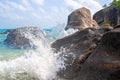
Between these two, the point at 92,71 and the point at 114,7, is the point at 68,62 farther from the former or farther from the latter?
the point at 114,7

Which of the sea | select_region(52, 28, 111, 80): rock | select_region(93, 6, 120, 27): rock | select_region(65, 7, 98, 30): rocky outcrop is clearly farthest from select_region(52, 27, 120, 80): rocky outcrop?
select_region(93, 6, 120, 27): rock

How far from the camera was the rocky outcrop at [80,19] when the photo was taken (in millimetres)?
42141

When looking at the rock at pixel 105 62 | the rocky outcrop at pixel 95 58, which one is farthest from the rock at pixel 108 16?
the rock at pixel 105 62

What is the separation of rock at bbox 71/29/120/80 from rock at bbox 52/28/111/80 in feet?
4.34

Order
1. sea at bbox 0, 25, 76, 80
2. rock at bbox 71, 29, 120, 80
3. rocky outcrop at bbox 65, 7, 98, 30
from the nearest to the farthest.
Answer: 1. rock at bbox 71, 29, 120, 80
2. sea at bbox 0, 25, 76, 80
3. rocky outcrop at bbox 65, 7, 98, 30

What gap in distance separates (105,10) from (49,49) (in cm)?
3775

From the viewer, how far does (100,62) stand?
26.3ft

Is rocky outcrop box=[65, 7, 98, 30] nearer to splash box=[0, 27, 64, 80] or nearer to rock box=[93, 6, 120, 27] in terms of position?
rock box=[93, 6, 120, 27]

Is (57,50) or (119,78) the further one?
(57,50)

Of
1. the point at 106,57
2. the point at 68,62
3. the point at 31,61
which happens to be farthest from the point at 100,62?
the point at 31,61

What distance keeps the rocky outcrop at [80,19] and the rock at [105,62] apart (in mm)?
32716

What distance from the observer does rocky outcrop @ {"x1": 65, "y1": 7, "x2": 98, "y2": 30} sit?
4214 cm

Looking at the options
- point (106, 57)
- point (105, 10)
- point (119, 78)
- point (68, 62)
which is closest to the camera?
point (119, 78)

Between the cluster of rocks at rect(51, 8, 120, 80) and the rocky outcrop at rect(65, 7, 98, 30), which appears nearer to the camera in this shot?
the cluster of rocks at rect(51, 8, 120, 80)
